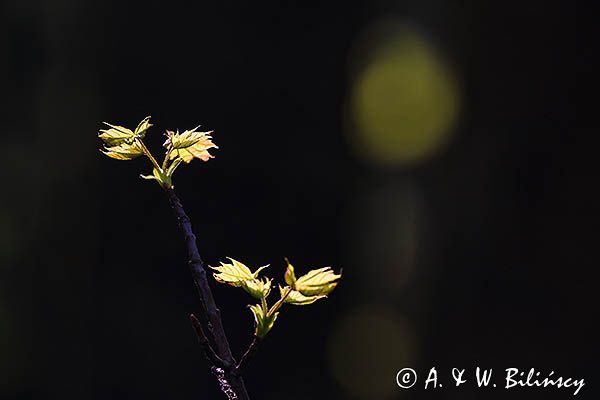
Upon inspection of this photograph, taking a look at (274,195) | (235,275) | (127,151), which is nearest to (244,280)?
(235,275)

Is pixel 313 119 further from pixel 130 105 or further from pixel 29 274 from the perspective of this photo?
pixel 29 274

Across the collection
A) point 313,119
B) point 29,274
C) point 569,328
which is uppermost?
point 313,119

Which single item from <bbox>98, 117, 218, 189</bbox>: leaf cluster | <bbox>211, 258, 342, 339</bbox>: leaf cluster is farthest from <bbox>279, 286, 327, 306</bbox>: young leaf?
<bbox>98, 117, 218, 189</bbox>: leaf cluster

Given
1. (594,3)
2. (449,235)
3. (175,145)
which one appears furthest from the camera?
(449,235)

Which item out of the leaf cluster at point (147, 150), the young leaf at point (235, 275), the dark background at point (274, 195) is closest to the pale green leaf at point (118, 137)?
the leaf cluster at point (147, 150)

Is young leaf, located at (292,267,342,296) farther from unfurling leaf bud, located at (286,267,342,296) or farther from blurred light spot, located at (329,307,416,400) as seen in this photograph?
blurred light spot, located at (329,307,416,400)

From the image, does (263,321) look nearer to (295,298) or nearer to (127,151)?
(295,298)

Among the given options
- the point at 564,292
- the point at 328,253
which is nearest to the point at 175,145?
the point at 328,253
